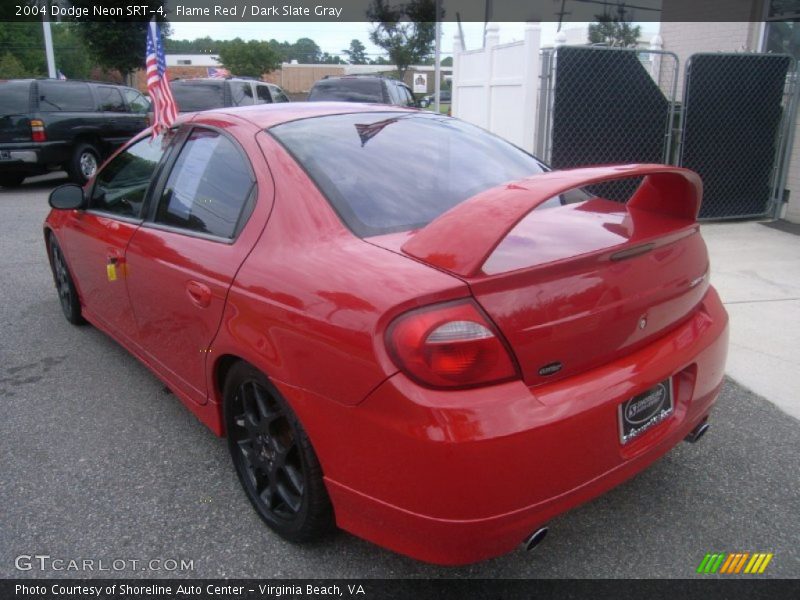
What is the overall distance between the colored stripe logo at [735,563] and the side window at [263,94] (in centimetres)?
1280

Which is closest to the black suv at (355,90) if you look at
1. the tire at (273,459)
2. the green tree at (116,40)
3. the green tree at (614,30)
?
the green tree at (614,30)

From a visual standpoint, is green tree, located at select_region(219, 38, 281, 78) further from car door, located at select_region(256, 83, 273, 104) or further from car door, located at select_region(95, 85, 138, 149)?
car door, located at select_region(95, 85, 138, 149)

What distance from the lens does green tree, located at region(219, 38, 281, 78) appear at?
177ft

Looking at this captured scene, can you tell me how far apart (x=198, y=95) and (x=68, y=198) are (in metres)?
8.96

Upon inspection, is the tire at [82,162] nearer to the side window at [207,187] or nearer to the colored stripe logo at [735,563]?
the side window at [207,187]

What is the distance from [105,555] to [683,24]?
10190 mm

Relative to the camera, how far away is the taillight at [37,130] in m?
10.5

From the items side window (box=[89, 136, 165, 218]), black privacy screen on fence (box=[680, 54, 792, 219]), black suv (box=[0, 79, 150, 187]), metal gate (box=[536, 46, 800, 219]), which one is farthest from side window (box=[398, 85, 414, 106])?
side window (box=[89, 136, 165, 218])

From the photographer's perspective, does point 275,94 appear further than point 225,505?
Yes

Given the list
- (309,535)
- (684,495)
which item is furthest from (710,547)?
(309,535)

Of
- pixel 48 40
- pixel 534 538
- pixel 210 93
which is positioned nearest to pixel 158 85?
pixel 534 538

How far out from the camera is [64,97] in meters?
11.1

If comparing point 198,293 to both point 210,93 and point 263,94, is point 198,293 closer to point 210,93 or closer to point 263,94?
point 210,93

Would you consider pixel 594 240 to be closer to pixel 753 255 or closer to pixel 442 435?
pixel 442 435
